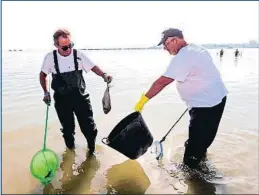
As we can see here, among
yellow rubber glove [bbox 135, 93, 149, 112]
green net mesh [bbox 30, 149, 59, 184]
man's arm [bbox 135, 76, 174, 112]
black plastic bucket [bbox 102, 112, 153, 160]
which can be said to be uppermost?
man's arm [bbox 135, 76, 174, 112]

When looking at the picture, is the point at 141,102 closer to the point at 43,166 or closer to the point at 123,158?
the point at 123,158

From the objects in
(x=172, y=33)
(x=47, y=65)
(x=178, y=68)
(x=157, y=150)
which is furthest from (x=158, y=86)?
(x=47, y=65)

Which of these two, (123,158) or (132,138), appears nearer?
(132,138)

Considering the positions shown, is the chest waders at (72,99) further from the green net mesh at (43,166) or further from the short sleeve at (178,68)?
the short sleeve at (178,68)

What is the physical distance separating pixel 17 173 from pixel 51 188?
0.78m

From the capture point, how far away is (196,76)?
385 centimetres

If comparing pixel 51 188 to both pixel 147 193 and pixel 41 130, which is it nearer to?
pixel 147 193

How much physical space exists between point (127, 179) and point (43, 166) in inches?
45.5

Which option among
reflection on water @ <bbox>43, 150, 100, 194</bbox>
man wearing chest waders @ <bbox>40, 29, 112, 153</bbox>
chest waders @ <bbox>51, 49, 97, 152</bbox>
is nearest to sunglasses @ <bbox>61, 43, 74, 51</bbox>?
man wearing chest waders @ <bbox>40, 29, 112, 153</bbox>

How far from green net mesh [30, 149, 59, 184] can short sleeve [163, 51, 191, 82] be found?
1.91 metres

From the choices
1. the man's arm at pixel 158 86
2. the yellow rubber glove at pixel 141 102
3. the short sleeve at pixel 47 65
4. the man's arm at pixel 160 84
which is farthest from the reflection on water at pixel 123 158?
the short sleeve at pixel 47 65

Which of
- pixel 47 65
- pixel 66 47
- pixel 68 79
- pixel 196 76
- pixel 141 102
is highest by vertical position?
pixel 66 47

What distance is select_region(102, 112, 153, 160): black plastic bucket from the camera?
4160 mm

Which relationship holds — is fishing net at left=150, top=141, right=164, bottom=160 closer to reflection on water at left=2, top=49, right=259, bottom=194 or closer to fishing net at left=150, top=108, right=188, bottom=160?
fishing net at left=150, top=108, right=188, bottom=160
